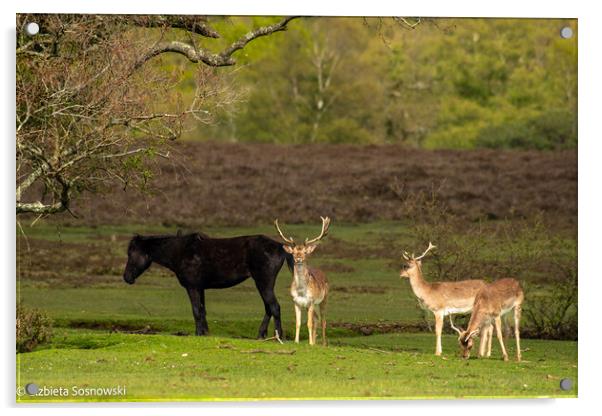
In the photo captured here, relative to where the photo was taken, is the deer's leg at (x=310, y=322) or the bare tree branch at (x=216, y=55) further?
the bare tree branch at (x=216, y=55)

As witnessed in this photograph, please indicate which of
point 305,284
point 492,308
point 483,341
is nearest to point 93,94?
point 305,284

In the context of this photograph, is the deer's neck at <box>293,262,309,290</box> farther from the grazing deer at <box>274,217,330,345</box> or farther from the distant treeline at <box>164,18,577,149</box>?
the distant treeline at <box>164,18,577,149</box>

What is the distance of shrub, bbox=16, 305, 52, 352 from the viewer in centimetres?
2055

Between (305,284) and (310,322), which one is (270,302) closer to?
(310,322)

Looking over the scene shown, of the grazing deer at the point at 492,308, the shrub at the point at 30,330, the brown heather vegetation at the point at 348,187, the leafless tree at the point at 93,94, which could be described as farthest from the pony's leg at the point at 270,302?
the brown heather vegetation at the point at 348,187

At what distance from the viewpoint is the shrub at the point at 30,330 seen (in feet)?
67.4

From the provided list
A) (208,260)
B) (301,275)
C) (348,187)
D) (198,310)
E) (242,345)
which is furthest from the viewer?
(348,187)

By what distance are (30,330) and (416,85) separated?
17.9 metres

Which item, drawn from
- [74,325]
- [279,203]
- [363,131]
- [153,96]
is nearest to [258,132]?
[279,203]

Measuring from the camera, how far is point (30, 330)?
68.4ft

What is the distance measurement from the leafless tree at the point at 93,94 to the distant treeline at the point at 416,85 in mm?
11227

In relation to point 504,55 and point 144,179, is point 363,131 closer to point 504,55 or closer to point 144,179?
point 504,55

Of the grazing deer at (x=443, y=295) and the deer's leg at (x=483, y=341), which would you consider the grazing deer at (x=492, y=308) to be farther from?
the grazing deer at (x=443, y=295)

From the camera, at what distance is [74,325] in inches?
1025
